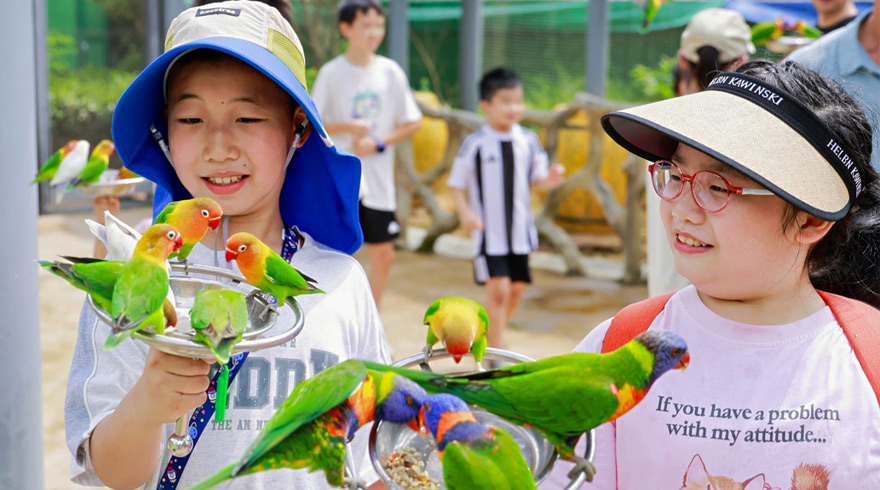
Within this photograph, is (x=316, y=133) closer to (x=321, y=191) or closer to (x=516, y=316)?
(x=321, y=191)

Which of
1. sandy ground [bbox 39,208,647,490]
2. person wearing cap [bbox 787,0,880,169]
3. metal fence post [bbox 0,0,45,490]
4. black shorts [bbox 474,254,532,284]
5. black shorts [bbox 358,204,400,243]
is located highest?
person wearing cap [bbox 787,0,880,169]

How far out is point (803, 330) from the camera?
1.55 m

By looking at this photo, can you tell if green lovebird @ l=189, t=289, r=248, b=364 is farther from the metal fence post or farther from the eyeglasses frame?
the metal fence post

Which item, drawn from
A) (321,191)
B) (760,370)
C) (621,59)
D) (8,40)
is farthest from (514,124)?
(621,59)

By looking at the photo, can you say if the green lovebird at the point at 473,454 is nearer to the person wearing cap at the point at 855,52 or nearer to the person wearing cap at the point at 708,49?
the person wearing cap at the point at 855,52

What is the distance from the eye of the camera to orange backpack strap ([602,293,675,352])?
1.57 m

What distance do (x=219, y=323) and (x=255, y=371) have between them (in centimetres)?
56

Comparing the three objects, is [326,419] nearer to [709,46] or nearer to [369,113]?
[709,46]

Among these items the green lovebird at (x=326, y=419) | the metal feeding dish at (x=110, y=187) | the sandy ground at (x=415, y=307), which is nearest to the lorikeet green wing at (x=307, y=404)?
the green lovebird at (x=326, y=419)

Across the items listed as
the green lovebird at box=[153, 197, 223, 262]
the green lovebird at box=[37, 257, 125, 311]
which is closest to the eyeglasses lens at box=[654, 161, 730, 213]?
the green lovebird at box=[153, 197, 223, 262]

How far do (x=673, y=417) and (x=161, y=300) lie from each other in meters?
0.88

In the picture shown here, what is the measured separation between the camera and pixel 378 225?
5602 mm

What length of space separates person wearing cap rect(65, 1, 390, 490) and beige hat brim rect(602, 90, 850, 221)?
2.17 feet

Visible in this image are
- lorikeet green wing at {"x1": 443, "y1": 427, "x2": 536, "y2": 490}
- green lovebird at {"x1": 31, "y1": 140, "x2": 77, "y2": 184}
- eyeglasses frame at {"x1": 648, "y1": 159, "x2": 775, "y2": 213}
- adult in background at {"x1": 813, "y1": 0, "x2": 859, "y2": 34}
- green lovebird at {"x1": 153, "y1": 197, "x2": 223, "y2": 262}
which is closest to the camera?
lorikeet green wing at {"x1": 443, "y1": 427, "x2": 536, "y2": 490}
